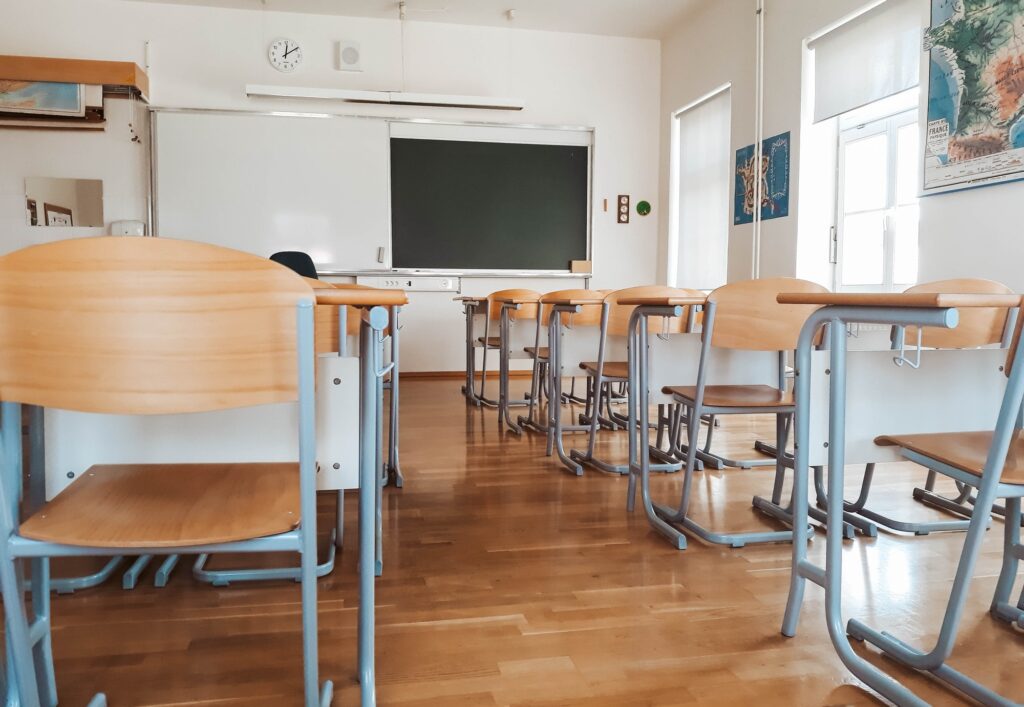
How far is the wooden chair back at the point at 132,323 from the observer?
3.02ft

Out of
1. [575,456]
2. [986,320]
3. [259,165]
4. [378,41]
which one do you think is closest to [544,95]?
[378,41]

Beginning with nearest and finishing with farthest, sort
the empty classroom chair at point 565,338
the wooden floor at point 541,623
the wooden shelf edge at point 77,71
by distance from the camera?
the wooden floor at point 541,623 → the empty classroom chair at point 565,338 → the wooden shelf edge at point 77,71

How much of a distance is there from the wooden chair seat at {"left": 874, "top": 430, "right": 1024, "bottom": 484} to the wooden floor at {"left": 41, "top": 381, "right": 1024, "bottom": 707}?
0.45 metres

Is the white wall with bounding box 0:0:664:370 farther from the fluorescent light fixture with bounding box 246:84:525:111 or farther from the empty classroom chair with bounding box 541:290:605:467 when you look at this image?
the empty classroom chair with bounding box 541:290:605:467

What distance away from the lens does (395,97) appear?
618 cm

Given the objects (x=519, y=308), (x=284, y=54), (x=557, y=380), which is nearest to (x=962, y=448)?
(x=557, y=380)

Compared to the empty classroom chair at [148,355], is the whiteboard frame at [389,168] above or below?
above

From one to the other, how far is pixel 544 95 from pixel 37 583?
20.8 feet

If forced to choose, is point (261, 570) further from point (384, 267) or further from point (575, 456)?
point (384, 267)

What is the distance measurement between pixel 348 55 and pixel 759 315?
531 cm

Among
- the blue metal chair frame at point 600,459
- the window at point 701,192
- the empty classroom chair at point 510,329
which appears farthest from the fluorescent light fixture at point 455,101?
the blue metal chair frame at point 600,459

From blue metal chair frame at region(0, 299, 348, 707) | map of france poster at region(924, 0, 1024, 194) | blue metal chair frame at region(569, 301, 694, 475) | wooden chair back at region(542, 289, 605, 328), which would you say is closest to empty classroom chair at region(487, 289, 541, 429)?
wooden chair back at region(542, 289, 605, 328)

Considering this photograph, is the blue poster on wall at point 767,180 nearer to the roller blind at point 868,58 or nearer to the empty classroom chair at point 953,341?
the roller blind at point 868,58

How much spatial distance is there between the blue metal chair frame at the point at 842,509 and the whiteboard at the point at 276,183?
17.6 ft
